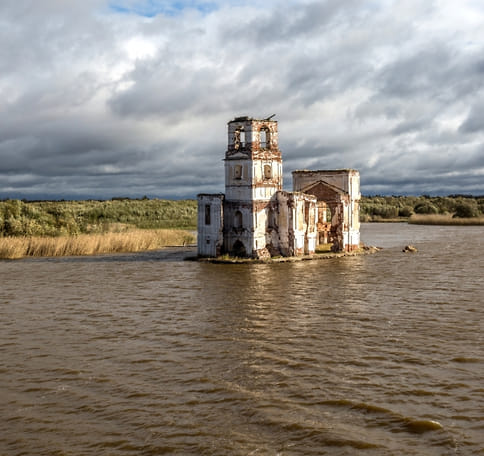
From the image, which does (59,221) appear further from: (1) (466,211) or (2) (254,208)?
(1) (466,211)

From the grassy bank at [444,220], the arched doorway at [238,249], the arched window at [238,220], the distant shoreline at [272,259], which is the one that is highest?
the grassy bank at [444,220]

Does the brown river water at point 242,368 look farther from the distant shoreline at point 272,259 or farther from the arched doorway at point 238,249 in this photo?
the arched doorway at point 238,249

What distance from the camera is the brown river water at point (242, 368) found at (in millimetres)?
9633

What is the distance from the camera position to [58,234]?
43438mm

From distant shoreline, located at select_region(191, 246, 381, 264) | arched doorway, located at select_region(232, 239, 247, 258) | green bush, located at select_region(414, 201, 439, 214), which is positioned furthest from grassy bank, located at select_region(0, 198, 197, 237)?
green bush, located at select_region(414, 201, 439, 214)

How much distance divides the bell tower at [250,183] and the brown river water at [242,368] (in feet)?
31.6

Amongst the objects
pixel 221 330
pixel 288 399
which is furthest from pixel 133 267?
pixel 288 399

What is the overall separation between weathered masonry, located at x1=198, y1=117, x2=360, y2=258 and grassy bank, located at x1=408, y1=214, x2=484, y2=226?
44856 mm

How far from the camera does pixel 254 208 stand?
35969 mm

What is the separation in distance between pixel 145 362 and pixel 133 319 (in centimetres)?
532

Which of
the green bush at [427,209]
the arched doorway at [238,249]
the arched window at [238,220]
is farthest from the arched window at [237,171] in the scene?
the green bush at [427,209]

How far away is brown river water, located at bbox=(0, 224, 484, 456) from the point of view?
9.63 m

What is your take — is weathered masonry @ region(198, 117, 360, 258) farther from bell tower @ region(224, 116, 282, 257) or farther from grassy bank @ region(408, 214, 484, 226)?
grassy bank @ region(408, 214, 484, 226)

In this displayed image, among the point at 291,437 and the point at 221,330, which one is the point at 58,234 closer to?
the point at 221,330
